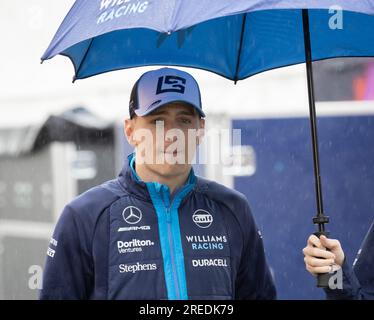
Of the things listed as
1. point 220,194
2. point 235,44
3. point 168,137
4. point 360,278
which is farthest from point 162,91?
point 360,278

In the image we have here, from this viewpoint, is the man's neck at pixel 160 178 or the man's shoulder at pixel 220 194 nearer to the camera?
the man's neck at pixel 160 178

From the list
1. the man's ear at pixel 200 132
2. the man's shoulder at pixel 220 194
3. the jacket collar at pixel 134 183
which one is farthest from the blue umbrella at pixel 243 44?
the jacket collar at pixel 134 183

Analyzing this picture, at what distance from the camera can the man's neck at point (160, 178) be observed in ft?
9.40

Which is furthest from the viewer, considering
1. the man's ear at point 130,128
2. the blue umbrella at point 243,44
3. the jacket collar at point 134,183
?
the blue umbrella at point 243,44

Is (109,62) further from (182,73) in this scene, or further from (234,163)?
(234,163)

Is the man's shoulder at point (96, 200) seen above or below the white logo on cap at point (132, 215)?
above

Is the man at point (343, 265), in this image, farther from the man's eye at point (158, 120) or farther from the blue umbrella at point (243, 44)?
the man's eye at point (158, 120)

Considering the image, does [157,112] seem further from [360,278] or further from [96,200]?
[360,278]

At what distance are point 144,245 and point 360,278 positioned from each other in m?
0.93

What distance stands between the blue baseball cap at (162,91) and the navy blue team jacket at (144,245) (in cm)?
25

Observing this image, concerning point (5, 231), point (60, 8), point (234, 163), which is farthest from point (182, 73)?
point (60, 8)

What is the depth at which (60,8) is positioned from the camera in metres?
10.8

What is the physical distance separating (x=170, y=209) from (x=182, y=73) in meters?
0.57

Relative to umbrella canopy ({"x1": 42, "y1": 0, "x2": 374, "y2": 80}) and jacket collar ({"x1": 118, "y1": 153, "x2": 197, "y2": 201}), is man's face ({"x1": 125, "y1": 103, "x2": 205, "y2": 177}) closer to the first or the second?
jacket collar ({"x1": 118, "y1": 153, "x2": 197, "y2": 201})
